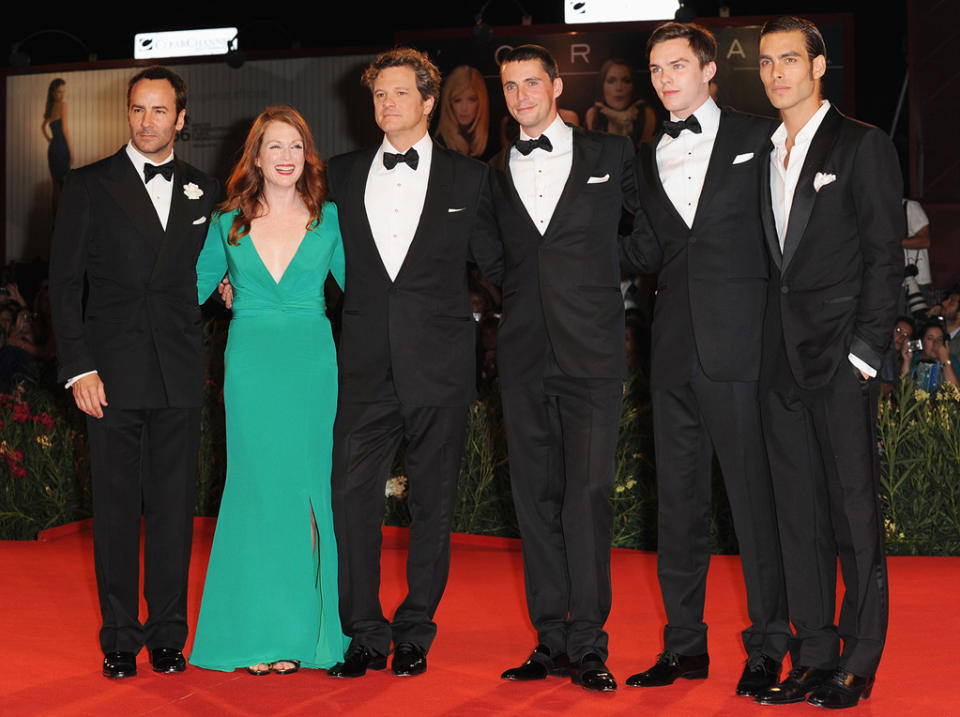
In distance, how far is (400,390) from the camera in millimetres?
3434

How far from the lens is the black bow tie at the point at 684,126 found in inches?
130

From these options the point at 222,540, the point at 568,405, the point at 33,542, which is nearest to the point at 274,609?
the point at 222,540

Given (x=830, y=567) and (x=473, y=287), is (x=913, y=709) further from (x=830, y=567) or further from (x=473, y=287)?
(x=473, y=287)

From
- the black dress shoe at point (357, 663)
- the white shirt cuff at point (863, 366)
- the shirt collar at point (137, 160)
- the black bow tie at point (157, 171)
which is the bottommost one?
the black dress shoe at point (357, 663)

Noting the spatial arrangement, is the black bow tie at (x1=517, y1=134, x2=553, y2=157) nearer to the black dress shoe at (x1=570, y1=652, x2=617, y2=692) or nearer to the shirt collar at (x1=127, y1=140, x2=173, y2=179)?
the shirt collar at (x1=127, y1=140, x2=173, y2=179)

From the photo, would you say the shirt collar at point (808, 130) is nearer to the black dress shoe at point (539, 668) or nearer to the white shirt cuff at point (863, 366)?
the white shirt cuff at point (863, 366)

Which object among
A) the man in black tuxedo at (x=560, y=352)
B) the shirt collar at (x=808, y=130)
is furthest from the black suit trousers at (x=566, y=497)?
the shirt collar at (x=808, y=130)

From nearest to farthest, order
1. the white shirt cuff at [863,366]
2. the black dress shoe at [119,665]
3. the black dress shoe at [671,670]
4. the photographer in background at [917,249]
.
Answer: the white shirt cuff at [863,366], the black dress shoe at [671,670], the black dress shoe at [119,665], the photographer in background at [917,249]

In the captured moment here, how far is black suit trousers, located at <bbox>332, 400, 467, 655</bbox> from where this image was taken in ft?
11.3

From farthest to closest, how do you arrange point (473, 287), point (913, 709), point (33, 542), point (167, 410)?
point (473, 287) < point (33, 542) < point (167, 410) < point (913, 709)

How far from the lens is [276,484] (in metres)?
3.49

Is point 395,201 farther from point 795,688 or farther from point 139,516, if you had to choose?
point 795,688

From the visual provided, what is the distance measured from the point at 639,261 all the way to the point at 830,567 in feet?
3.40

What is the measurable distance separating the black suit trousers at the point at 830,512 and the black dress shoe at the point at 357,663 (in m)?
1.19
